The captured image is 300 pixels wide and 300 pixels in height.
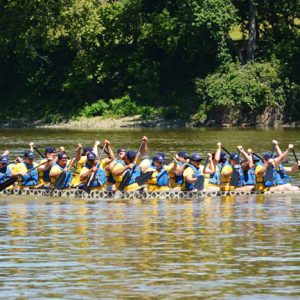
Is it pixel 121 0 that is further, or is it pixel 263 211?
pixel 121 0

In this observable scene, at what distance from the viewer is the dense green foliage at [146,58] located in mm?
63500

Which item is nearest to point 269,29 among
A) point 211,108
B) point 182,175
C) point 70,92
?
point 211,108

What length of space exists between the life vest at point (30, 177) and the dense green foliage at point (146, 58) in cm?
2979

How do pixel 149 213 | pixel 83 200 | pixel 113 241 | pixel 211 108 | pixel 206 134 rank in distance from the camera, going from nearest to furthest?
pixel 113 241
pixel 149 213
pixel 83 200
pixel 206 134
pixel 211 108

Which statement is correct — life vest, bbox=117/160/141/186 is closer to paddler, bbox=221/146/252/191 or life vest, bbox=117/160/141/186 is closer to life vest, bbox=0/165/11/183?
paddler, bbox=221/146/252/191

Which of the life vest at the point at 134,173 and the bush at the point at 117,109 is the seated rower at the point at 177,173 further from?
the bush at the point at 117,109

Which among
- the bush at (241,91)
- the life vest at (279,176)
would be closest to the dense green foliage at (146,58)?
the bush at (241,91)

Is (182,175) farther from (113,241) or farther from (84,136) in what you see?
(84,136)

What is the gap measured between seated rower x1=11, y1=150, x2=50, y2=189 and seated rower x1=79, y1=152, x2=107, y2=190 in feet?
4.19

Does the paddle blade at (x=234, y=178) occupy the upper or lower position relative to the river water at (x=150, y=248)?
upper

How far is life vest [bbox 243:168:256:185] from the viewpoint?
3275 centimetres

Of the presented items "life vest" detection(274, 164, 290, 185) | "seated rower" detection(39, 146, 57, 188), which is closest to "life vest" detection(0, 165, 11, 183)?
"seated rower" detection(39, 146, 57, 188)

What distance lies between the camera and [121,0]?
242 ft

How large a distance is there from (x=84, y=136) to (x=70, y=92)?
1235 cm
